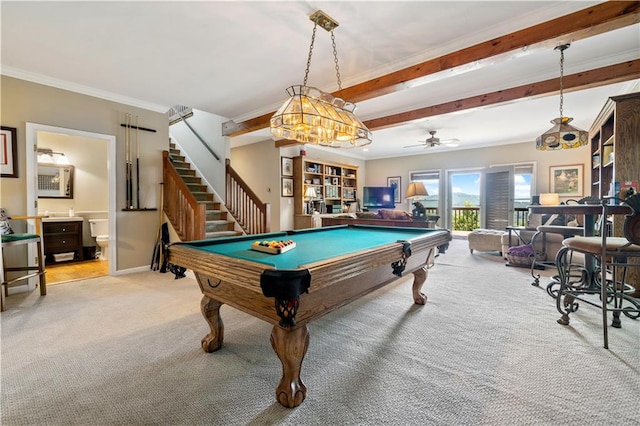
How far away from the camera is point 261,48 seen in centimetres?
286

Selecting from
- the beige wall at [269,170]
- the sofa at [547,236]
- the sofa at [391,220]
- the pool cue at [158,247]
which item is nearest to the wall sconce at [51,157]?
the pool cue at [158,247]

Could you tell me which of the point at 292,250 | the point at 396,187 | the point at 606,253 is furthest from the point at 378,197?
the point at 292,250

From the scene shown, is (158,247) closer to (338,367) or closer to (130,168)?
(130,168)

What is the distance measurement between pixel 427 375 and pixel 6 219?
14.7 ft

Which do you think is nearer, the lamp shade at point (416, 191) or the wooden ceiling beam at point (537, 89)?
the wooden ceiling beam at point (537, 89)

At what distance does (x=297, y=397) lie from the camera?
1.44 meters

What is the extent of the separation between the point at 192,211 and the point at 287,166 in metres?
3.09

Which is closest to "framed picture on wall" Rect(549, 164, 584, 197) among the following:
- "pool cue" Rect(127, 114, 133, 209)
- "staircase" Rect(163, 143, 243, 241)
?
"staircase" Rect(163, 143, 243, 241)

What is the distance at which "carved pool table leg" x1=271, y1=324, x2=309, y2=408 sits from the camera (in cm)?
143

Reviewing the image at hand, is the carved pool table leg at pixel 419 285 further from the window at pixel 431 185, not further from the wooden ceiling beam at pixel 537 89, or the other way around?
the window at pixel 431 185

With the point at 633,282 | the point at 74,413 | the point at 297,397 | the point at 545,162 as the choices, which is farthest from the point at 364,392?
the point at 545,162

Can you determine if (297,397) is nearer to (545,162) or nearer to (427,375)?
(427,375)

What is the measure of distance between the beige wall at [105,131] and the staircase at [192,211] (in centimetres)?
29

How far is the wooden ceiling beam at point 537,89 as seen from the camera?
3090 mm
